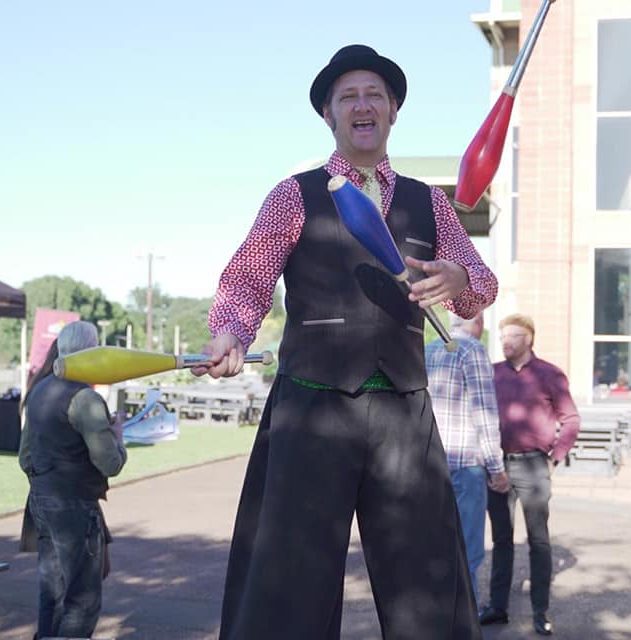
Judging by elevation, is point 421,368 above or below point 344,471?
above

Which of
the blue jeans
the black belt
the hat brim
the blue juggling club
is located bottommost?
the blue jeans

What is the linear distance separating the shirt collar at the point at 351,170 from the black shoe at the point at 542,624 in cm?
390

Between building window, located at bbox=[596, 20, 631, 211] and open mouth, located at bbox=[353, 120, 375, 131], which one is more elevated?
building window, located at bbox=[596, 20, 631, 211]

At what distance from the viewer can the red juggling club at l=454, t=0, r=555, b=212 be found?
335 cm

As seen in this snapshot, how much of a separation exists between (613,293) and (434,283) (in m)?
13.2

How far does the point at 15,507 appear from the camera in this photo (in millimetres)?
11250

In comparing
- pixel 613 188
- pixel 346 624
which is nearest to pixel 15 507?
pixel 346 624

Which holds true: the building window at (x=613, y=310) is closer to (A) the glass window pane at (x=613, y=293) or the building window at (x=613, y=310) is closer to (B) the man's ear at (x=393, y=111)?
(A) the glass window pane at (x=613, y=293)

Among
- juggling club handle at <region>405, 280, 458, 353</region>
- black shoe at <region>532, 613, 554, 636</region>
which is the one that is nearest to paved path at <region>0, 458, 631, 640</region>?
black shoe at <region>532, 613, 554, 636</region>

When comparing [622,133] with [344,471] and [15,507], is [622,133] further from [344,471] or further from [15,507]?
[344,471]

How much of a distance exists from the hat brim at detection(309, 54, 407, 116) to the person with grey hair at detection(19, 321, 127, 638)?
90.2 inches

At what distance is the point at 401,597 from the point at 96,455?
250cm

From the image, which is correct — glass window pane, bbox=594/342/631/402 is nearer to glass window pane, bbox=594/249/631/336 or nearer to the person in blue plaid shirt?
glass window pane, bbox=594/249/631/336

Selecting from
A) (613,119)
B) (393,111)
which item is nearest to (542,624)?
(393,111)
